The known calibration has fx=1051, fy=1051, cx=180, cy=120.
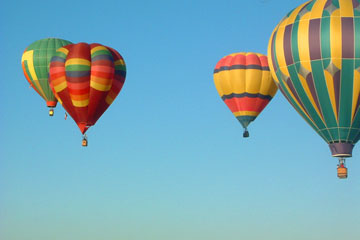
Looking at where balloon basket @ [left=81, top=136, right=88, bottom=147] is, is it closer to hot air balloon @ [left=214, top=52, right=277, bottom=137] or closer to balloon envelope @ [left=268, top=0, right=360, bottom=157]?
hot air balloon @ [left=214, top=52, right=277, bottom=137]

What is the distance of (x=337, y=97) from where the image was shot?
159 feet

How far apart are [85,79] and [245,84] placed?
9.41 meters

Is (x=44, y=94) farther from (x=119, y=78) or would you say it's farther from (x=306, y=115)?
(x=306, y=115)

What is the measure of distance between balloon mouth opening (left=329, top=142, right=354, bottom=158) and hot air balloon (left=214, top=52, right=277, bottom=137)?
499 inches

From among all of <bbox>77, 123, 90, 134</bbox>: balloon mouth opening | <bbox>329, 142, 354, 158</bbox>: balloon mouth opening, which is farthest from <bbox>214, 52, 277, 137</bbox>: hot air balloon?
<bbox>329, 142, 354, 158</bbox>: balloon mouth opening

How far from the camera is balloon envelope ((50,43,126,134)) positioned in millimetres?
57812

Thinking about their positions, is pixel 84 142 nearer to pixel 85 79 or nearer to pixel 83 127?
pixel 83 127

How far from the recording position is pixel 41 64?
63125 mm

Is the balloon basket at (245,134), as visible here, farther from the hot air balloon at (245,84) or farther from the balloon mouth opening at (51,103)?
the balloon mouth opening at (51,103)

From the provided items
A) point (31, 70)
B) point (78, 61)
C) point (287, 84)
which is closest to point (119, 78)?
point (78, 61)

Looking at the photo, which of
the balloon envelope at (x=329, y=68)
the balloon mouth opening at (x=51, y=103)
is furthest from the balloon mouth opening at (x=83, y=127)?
the balloon envelope at (x=329, y=68)

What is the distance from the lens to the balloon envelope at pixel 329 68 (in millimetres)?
48062

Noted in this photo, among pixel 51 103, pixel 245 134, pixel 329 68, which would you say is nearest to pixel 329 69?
pixel 329 68

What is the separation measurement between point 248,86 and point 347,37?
42.9 ft
